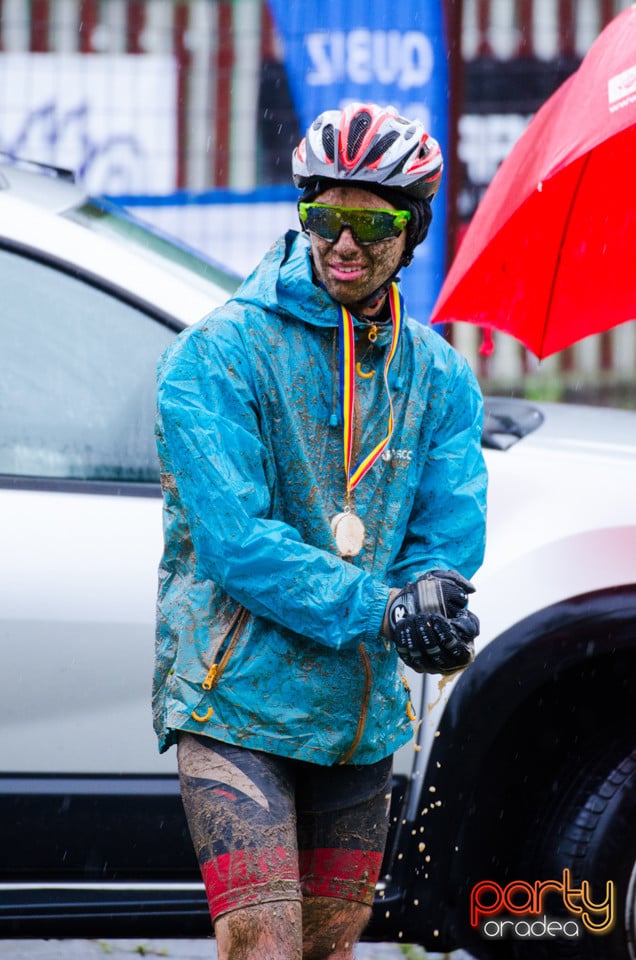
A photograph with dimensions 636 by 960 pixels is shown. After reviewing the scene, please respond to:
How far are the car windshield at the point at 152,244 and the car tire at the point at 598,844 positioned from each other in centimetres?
151

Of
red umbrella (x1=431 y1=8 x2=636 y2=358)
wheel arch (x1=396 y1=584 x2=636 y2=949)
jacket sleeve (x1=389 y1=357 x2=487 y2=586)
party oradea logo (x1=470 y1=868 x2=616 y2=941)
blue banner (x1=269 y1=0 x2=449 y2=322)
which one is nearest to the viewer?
jacket sleeve (x1=389 y1=357 x2=487 y2=586)

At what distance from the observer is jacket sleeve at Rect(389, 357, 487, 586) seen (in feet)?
8.52

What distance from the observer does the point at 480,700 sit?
336 centimetres

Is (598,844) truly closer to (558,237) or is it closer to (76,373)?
(558,237)

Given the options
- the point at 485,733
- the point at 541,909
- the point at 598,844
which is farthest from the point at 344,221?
the point at 541,909

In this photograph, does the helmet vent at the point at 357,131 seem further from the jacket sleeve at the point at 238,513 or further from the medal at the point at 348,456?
the jacket sleeve at the point at 238,513

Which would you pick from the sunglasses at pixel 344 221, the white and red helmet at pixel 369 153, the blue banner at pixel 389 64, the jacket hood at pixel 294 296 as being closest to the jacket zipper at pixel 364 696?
the jacket hood at pixel 294 296

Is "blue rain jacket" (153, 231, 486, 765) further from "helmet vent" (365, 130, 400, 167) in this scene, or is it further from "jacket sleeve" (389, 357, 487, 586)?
"helmet vent" (365, 130, 400, 167)

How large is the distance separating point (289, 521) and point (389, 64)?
19.8 ft

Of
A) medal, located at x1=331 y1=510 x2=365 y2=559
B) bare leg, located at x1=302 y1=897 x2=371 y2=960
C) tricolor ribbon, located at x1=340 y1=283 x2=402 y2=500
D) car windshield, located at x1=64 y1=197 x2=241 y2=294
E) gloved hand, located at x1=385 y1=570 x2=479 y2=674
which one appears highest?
car windshield, located at x1=64 y1=197 x2=241 y2=294

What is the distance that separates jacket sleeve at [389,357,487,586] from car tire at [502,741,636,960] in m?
1.06

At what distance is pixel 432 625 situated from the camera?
2271 millimetres

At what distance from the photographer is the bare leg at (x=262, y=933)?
2326mm

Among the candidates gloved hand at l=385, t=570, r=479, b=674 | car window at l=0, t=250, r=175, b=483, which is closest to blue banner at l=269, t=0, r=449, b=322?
car window at l=0, t=250, r=175, b=483
